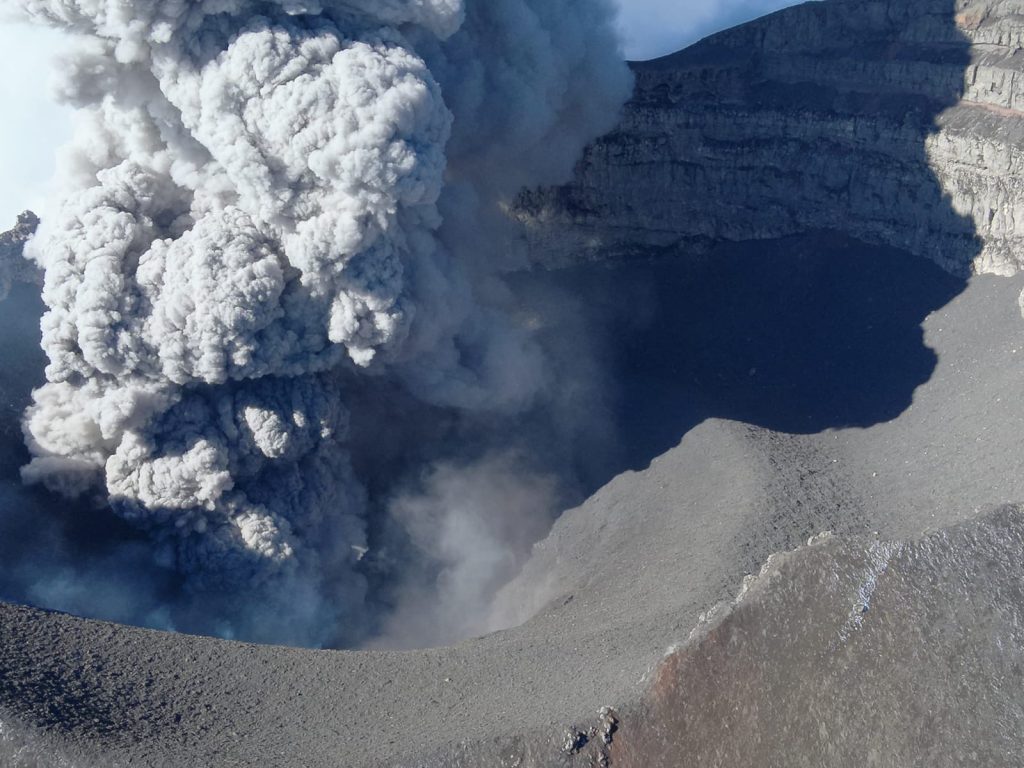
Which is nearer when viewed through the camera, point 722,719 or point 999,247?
point 722,719

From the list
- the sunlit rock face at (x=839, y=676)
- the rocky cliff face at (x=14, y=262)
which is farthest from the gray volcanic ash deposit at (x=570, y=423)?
the rocky cliff face at (x=14, y=262)

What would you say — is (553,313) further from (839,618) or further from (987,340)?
(839,618)

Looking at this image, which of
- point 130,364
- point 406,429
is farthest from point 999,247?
point 130,364

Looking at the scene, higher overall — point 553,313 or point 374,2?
point 374,2

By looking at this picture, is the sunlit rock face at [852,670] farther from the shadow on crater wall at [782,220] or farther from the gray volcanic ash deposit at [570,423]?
the shadow on crater wall at [782,220]

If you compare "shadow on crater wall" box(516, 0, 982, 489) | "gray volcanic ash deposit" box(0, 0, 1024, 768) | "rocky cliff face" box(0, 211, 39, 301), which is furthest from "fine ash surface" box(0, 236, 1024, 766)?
"rocky cliff face" box(0, 211, 39, 301)

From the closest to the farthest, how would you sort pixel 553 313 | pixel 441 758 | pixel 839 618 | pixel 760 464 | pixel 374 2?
pixel 441 758 < pixel 839 618 < pixel 374 2 < pixel 760 464 < pixel 553 313

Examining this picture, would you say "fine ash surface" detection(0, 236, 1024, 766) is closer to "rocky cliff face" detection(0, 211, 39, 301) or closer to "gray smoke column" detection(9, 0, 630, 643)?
"gray smoke column" detection(9, 0, 630, 643)
